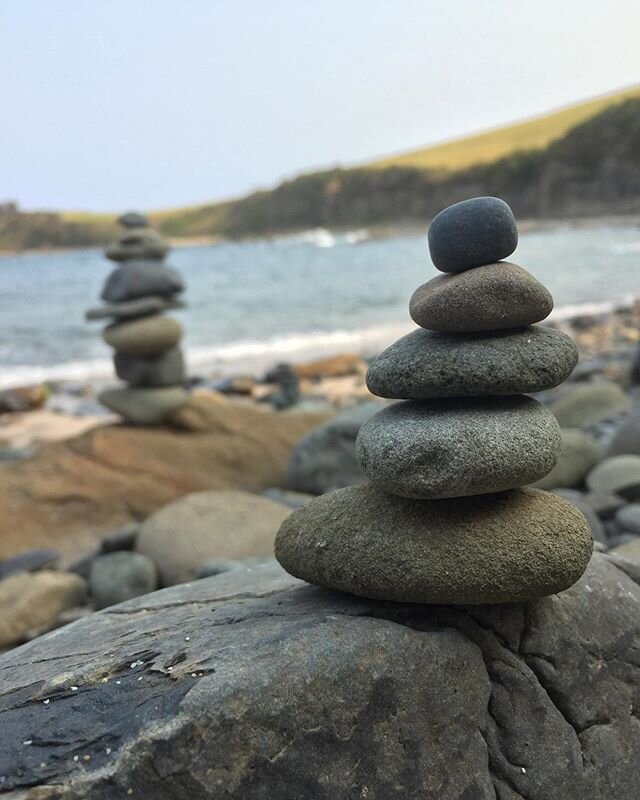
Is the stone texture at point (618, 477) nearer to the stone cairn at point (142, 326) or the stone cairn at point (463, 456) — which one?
the stone cairn at point (463, 456)

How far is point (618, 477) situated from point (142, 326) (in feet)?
14.6

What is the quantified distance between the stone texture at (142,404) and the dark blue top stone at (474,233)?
211 inches

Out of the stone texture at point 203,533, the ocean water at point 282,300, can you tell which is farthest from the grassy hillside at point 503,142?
the stone texture at point 203,533

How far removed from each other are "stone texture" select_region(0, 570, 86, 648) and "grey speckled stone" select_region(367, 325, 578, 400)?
3.22 m

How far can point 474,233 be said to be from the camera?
2494 millimetres

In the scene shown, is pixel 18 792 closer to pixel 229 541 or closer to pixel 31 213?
pixel 229 541

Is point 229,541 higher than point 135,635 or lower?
lower

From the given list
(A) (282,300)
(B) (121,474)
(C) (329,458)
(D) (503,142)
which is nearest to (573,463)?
(C) (329,458)

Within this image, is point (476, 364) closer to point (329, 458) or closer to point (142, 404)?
point (329, 458)

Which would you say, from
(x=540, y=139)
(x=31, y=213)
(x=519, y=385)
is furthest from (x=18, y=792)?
(x=31, y=213)

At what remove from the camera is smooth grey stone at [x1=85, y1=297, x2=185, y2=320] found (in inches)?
283

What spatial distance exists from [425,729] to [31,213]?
71.7m

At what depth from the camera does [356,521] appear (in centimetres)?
246

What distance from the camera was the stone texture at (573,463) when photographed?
610 cm
